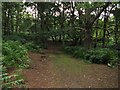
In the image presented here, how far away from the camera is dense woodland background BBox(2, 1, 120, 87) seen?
13.7m

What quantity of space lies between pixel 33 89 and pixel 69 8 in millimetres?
16854

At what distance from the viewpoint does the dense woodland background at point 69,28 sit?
1368cm

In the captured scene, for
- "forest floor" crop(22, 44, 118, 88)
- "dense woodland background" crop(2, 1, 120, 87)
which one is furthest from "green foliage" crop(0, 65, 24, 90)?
"dense woodland background" crop(2, 1, 120, 87)

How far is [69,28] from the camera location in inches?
704

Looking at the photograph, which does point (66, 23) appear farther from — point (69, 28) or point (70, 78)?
point (70, 78)

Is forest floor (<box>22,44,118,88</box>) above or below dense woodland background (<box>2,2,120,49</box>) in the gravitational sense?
below

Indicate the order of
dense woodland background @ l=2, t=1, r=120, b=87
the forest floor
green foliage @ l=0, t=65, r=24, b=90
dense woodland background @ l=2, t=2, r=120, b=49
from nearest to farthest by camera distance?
green foliage @ l=0, t=65, r=24, b=90 → the forest floor → dense woodland background @ l=2, t=1, r=120, b=87 → dense woodland background @ l=2, t=2, r=120, b=49

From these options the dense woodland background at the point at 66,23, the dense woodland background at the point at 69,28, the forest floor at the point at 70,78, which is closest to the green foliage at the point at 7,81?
the forest floor at the point at 70,78

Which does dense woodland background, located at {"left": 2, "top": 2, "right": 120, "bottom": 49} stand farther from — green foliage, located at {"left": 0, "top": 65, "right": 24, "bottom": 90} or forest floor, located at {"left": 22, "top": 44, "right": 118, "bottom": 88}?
green foliage, located at {"left": 0, "top": 65, "right": 24, "bottom": 90}

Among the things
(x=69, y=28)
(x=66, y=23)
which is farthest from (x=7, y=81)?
(x=66, y=23)

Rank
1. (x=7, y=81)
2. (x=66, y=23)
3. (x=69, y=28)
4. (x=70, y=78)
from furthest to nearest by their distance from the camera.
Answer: (x=66, y=23)
(x=69, y=28)
(x=70, y=78)
(x=7, y=81)

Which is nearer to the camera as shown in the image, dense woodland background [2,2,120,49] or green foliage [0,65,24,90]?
green foliage [0,65,24,90]

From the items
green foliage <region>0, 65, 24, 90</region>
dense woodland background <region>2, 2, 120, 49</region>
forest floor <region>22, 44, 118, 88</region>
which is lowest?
forest floor <region>22, 44, 118, 88</region>

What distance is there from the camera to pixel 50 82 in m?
7.37
